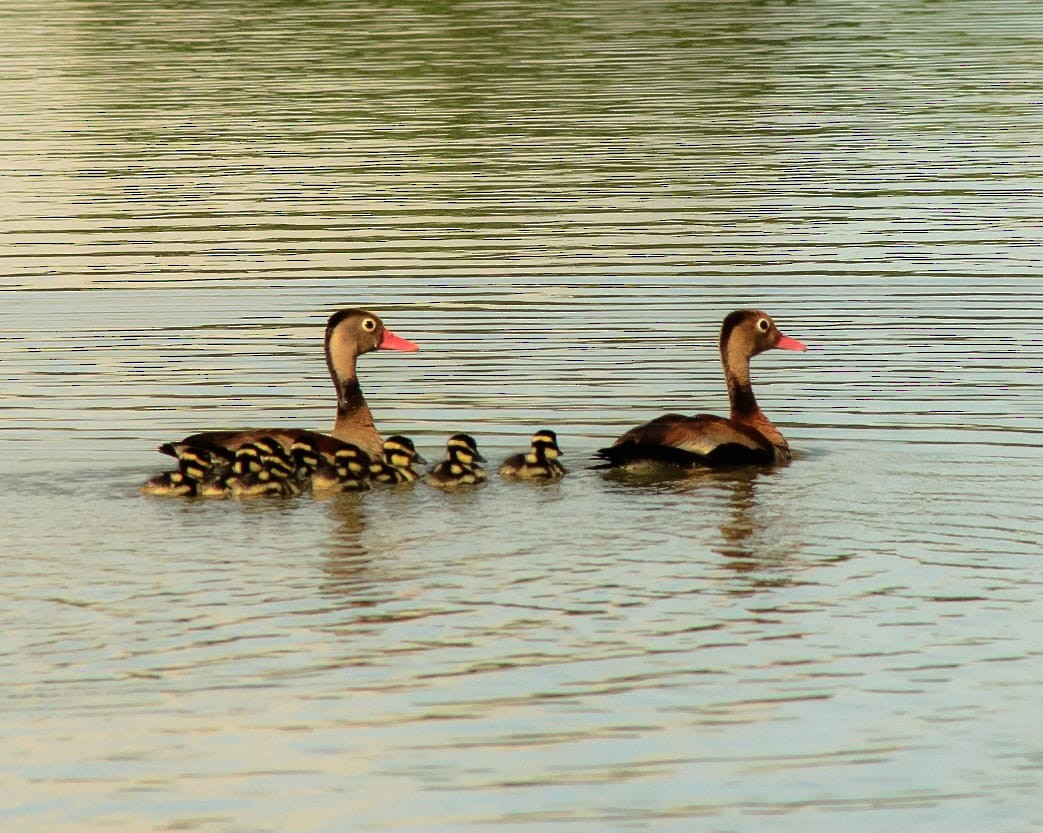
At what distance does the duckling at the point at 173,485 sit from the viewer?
13320 mm

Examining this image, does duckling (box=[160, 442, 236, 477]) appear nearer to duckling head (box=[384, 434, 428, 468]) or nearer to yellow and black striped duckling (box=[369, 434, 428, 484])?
yellow and black striped duckling (box=[369, 434, 428, 484])

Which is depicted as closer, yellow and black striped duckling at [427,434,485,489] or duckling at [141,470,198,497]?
duckling at [141,470,198,497]

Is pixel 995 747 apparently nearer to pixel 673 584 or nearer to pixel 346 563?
pixel 673 584

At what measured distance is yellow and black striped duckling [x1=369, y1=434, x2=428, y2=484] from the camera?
13.8m

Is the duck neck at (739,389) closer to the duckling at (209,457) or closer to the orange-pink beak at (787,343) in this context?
the orange-pink beak at (787,343)

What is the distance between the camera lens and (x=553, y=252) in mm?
22609

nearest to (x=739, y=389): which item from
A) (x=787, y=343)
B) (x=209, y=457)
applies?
(x=787, y=343)

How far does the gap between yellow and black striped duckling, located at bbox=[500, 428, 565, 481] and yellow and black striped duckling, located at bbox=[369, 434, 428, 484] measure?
25.1 inches

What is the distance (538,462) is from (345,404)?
1.74 m

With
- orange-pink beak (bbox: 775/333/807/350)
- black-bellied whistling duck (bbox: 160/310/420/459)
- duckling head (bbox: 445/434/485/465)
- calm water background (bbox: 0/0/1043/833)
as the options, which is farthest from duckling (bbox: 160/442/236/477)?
orange-pink beak (bbox: 775/333/807/350)

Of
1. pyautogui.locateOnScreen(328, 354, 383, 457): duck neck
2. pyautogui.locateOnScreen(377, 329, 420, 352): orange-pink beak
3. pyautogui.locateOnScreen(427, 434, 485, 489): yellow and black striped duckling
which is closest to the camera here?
pyautogui.locateOnScreen(427, 434, 485, 489): yellow and black striped duckling

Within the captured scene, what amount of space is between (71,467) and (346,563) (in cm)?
288

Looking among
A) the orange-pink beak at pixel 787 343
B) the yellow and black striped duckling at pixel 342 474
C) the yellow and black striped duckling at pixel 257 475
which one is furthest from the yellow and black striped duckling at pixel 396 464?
the orange-pink beak at pixel 787 343

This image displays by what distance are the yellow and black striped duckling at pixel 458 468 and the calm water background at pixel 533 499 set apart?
0.52ft
